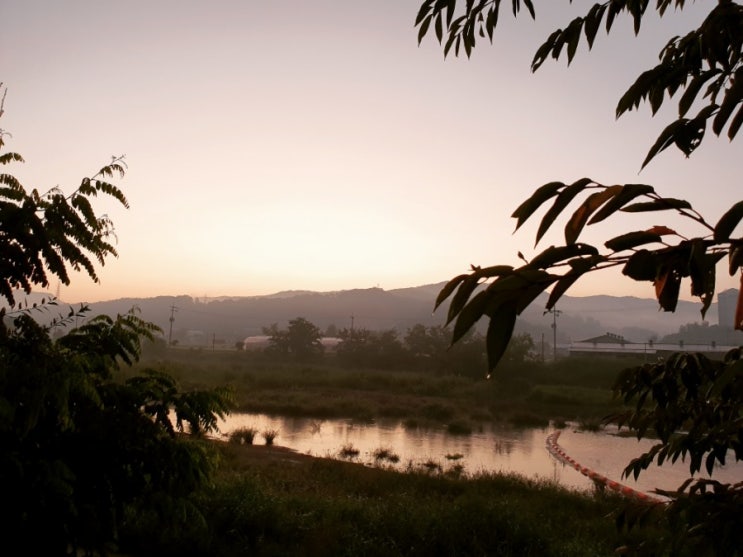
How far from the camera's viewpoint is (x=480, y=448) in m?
16.9

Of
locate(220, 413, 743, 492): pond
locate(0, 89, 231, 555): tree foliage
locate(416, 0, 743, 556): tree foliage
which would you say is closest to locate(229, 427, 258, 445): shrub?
locate(220, 413, 743, 492): pond

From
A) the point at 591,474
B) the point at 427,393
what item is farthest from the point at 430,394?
the point at 591,474

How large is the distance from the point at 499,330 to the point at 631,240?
0.78 feet

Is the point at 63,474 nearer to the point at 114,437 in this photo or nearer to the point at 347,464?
the point at 114,437

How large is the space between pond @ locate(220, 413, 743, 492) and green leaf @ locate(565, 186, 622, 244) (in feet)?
41.0

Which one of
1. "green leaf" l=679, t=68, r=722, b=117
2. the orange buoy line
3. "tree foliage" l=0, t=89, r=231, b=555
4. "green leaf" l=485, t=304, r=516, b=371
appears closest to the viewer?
"green leaf" l=485, t=304, r=516, b=371

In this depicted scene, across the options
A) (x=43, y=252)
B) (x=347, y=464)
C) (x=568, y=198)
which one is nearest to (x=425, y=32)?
(x=568, y=198)

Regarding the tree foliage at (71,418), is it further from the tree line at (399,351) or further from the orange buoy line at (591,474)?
the tree line at (399,351)

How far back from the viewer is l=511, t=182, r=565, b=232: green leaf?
796 millimetres

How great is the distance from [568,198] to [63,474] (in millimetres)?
2354

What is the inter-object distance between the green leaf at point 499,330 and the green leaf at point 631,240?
18 centimetres

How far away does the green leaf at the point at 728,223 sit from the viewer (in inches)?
27.0

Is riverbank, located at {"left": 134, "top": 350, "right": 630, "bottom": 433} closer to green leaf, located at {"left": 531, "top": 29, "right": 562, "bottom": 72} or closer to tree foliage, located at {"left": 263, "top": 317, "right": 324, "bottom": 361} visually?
tree foliage, located at {"left": 263, "top": 317, "right": 324, "bottom": 361}

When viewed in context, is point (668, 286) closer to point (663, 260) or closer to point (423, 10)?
point (663, 260)
